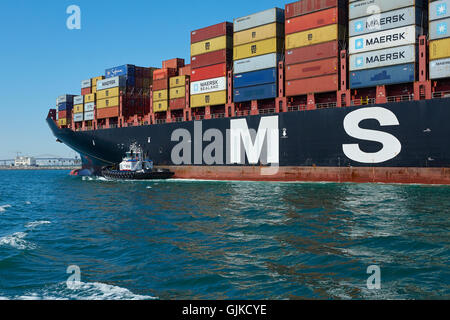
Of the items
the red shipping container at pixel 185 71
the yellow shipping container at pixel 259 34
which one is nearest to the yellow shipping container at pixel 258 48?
the yellow shipping container at pixel 259 34

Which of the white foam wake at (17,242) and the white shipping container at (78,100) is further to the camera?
the white shipping container at (78,100)

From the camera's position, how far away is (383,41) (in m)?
29.6

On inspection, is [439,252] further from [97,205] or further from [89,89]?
[89,89]

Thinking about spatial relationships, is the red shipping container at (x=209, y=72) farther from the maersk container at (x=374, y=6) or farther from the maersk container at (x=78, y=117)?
the maersk container at (x=78, y=117)

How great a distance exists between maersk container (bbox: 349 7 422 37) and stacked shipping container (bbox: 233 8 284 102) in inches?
294

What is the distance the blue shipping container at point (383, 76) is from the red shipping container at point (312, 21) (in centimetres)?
527

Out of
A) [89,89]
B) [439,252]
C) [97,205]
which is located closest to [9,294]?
[439,252]

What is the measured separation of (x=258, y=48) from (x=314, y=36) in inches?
243

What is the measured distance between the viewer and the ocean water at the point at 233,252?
7.45m

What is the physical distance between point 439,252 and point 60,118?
64.6m

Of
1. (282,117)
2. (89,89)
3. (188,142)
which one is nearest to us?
(282,117)

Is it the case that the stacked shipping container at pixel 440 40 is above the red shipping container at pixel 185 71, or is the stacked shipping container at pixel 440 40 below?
below

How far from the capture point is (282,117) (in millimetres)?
34812

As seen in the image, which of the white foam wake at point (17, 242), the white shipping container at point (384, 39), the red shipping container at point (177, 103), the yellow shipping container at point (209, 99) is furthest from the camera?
the red shipping container at point (177, 103)
